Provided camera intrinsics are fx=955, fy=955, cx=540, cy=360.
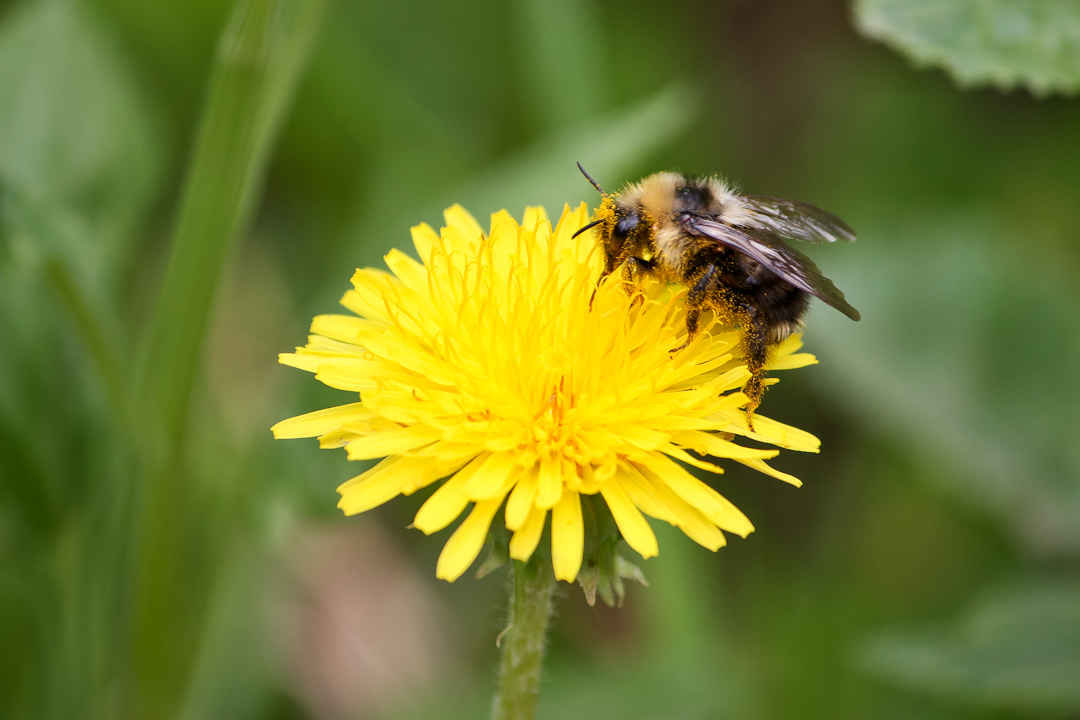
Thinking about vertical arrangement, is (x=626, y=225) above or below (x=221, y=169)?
below

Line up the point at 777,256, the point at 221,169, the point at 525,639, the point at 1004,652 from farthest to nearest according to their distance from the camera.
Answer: the point at 1004,652 → the point at 221,169 → the point at 777,256 → the point at 525,639

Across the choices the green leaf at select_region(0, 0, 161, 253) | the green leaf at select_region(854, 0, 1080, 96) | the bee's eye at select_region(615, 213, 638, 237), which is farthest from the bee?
the green leaf at select_region(0, 0, 161, 253)

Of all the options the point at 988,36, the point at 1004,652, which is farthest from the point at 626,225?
the point at 1004,652

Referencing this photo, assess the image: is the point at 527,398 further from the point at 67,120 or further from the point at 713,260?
the point at 67,120

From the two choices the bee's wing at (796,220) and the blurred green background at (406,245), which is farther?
the blurred green background at (406,245)

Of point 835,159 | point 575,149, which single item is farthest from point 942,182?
point 575,149

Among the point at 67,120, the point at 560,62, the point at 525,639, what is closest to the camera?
the point at 525,639

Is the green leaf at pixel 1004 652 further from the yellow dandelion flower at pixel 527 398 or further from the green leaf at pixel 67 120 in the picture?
the green leaf at pixel 67 120

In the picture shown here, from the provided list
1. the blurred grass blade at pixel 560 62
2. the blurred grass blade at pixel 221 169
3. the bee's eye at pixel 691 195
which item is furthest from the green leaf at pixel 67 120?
the bee's eye at pixel 691 195
